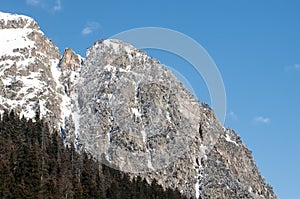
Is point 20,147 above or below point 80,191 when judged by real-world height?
above

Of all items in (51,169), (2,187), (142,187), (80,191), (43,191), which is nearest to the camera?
(2,187)

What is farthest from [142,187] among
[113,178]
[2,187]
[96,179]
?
[2,187]

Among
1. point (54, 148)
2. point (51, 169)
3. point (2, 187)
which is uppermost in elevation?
point (54, 148)

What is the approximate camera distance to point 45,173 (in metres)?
121

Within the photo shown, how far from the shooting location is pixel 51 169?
128625 mm

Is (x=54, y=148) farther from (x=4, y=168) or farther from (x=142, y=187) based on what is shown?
(x=4, y=168)

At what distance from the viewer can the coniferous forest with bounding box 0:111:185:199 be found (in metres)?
104

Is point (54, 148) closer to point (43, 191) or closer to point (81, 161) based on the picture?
point (81, 161)

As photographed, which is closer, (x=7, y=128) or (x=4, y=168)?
(x=4, y=168)

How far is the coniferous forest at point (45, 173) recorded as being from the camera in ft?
342

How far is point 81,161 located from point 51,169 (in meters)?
26.0

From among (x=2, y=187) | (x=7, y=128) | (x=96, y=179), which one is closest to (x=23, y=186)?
(x=2, y=187)

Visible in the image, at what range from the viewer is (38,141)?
481 ft

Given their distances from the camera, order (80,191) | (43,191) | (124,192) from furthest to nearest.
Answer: (124,192)
(80,191)
(43,191)
